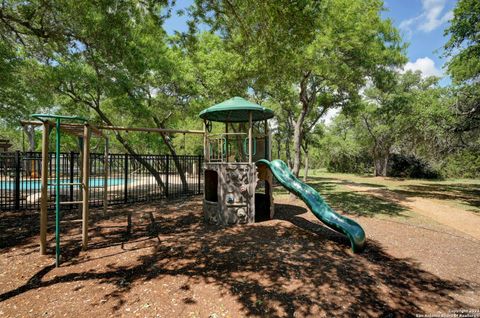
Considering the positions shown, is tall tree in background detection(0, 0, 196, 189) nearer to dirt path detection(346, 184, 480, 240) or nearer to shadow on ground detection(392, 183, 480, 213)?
dirt path detection(346, 184, 480, 240)

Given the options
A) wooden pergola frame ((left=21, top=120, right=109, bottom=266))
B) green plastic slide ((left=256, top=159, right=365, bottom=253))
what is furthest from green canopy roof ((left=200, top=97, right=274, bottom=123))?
wooden pergola frame ((left=21, top=120, right=109, bottom=266))

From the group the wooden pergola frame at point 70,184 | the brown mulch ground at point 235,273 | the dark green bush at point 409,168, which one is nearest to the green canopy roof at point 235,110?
the brown mulch ground at point 235,273

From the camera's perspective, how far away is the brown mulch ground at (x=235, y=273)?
138 inches

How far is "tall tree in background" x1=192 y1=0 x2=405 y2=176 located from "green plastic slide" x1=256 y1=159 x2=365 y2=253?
3488mm

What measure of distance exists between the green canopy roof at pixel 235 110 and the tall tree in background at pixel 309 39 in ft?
4.85

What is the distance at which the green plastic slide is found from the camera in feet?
18.8

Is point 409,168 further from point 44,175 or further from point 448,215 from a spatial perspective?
point 44,175

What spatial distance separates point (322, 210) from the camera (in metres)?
6.69

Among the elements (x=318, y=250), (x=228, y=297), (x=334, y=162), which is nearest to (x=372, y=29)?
(x=318, y=250)

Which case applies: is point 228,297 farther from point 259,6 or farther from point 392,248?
point 259,6

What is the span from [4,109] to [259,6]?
17.8 meters

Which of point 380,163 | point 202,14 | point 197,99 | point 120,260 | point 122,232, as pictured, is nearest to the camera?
point 120,260

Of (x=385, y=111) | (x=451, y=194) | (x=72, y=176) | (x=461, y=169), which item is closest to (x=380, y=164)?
(x=461, y=169)

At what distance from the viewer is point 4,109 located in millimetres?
15492
